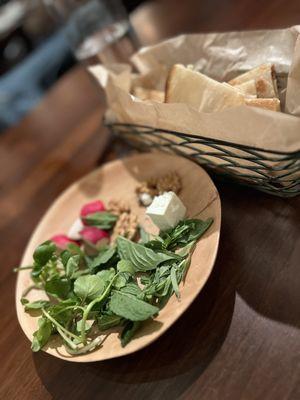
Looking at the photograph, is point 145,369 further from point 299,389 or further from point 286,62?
point 286,62

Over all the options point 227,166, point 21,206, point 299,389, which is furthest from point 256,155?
point 21,206

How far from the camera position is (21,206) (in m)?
1.22

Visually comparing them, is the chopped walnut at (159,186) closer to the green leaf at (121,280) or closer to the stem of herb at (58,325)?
the green leaf at (121,280)

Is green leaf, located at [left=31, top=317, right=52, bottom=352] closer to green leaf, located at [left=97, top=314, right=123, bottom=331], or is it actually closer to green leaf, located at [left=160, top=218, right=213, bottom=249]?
green leaf, located at [left=97, top=314, right=123, bottom=331]

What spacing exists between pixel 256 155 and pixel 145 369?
1.36 feet

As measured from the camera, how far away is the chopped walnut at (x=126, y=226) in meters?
0.88

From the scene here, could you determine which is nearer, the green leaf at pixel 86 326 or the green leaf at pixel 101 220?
the green leaf at pixel 86 326

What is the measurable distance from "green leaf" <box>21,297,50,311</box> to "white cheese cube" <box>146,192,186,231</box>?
27 centimetres

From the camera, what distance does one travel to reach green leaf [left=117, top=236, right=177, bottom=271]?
72cm

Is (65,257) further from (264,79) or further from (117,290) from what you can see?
(264,79)

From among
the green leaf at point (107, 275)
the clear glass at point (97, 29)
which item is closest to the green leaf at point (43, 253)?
the green leaf at point (107, 275)

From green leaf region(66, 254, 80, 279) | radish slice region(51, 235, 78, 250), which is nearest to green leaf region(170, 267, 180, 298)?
green leaf region(66, 254, 80, 279)

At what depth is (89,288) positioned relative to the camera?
28.3 inches

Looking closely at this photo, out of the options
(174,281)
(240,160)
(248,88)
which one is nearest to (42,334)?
(174,281)
